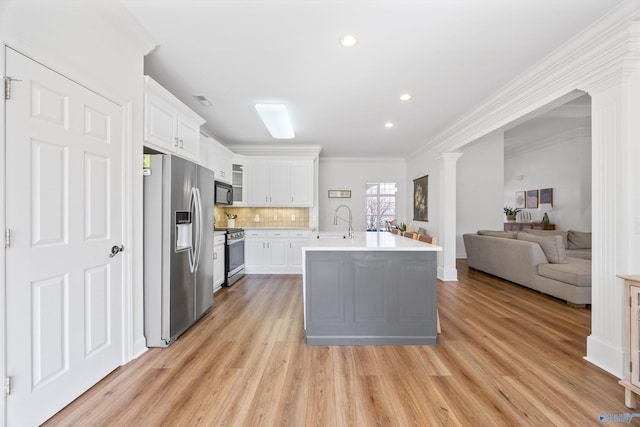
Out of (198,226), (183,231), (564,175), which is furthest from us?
(564,175)

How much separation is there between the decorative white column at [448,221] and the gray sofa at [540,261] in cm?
75

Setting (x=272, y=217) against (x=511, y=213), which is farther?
(x=511, y=213)

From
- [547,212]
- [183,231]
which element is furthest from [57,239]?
[547,212]

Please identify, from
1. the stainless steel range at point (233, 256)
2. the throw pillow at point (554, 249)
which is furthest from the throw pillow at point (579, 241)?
the stainless steel range at point (233, 256)

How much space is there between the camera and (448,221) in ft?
16.6

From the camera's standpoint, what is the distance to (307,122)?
441 cm

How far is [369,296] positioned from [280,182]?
3.79m

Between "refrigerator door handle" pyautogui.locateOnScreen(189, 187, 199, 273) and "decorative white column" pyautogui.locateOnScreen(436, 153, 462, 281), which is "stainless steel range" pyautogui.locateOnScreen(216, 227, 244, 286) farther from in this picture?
"decorative white column" pyautogui.locateOnScreen(436, 153, 462, 281)

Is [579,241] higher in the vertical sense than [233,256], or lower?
higher

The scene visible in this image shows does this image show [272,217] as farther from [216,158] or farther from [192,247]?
[192,247]

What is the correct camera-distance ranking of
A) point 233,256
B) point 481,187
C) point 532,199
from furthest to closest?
1. point 532,199
2. point 481,187
3. point 233,256

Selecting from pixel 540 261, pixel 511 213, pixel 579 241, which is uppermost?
pixel 511 213

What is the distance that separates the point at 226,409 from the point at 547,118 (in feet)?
24.5

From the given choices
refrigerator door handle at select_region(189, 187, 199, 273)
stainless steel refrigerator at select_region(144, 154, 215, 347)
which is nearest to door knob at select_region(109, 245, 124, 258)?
stainless steel refrigerator at select_region(144, 154, 215, 347)
